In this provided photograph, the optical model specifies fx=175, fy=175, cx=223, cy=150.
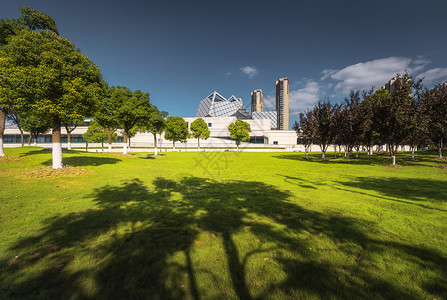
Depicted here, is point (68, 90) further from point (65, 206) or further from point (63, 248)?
point (63, 248)

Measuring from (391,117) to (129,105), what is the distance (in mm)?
32250

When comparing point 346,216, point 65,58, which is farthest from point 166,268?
point 65,58

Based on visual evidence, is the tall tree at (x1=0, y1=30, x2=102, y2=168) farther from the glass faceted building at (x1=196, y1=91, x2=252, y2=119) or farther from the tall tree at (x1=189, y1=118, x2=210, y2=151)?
the glass faceted building at (x1=196, y1=91, x2=252, y2=119)

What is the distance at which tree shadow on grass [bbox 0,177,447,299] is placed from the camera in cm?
281

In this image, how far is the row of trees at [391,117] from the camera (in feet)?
63.3

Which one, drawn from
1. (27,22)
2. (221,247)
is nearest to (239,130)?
(27,22)

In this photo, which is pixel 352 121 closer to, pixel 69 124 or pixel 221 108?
pixel 69 124

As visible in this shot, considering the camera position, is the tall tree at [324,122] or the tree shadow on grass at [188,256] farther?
the tall tree at [324,122]

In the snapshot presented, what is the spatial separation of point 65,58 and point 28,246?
12962mm

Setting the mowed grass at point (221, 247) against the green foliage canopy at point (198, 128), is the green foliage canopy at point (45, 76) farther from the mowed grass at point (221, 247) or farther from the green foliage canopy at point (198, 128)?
the green foliage canopy at point (198, 128)

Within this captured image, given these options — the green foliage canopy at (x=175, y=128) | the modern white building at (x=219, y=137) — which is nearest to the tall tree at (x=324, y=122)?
the green foliage canopy at (x=175, y=128)

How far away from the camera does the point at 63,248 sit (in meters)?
3.92

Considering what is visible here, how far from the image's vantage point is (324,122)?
84.1 feet

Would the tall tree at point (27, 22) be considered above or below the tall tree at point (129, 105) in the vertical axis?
above
